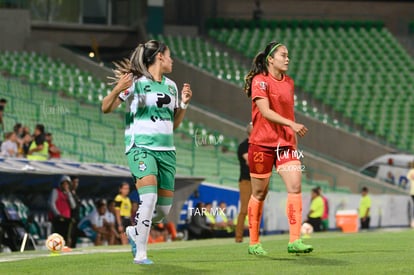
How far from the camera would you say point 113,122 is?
127ft

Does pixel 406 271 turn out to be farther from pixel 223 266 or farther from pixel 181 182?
pixel 181 182

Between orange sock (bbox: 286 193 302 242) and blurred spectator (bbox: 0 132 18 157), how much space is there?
13269mm

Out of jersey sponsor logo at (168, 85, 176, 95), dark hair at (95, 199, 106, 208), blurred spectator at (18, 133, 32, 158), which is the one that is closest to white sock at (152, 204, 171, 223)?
jersey sponsor logo at (168, 85, 176, 95)

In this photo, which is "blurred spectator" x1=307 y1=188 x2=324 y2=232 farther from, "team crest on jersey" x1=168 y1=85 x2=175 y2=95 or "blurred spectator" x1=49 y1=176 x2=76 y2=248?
"team crest on jersey" x1=168 y1=85 x2=175 y2=95

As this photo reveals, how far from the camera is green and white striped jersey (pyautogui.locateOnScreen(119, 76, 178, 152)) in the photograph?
12.0m

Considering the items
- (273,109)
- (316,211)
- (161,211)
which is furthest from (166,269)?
(316,211)

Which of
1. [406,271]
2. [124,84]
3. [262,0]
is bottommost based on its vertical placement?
[406,271]

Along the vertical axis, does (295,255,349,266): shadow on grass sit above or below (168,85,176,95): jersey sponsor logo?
below

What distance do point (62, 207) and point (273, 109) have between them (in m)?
10.8

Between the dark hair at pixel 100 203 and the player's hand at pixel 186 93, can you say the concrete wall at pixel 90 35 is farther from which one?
the player's hand at pixel 186 93

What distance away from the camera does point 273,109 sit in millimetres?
13438

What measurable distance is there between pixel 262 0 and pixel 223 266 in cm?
4256

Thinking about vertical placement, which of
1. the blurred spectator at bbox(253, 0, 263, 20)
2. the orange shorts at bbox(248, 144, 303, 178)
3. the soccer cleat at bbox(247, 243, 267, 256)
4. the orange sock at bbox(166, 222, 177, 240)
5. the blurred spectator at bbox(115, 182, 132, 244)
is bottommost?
the soccer cleat at bbox(247, 243, 267, 256)

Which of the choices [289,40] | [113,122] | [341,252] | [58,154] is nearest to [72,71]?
[113,122]
